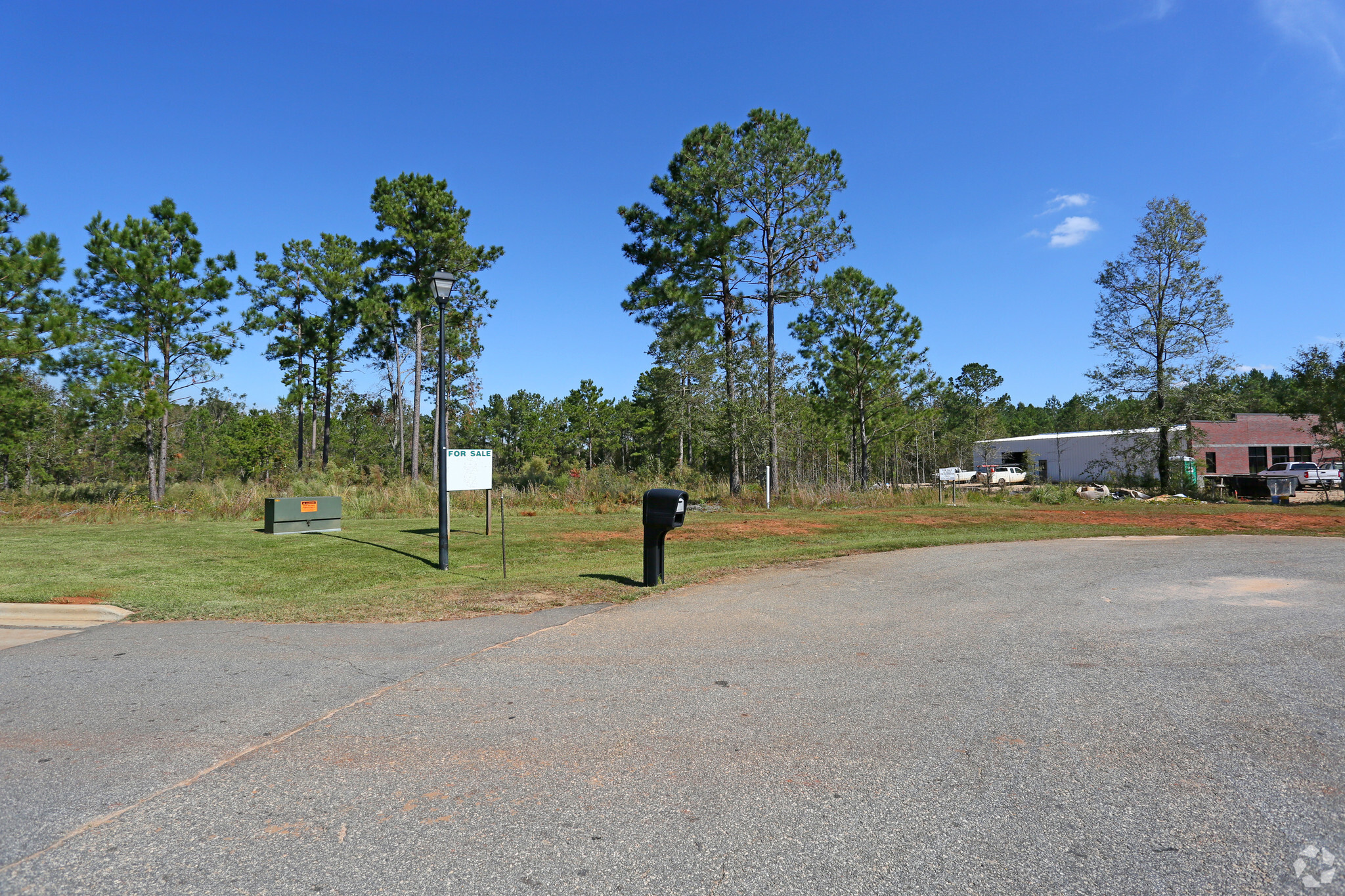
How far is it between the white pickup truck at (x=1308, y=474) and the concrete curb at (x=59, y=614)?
48076 millimetres

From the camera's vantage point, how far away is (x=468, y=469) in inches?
508

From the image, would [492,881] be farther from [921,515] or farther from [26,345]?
[26,345]

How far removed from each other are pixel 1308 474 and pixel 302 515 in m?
53.4

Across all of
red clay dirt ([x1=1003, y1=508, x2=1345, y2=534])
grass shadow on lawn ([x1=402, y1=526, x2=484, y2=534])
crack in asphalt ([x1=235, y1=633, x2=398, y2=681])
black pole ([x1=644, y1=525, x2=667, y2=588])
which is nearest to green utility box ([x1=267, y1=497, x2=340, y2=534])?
grass shadow on lawn ([x1=402, y1=526, x2=484, y2=534])

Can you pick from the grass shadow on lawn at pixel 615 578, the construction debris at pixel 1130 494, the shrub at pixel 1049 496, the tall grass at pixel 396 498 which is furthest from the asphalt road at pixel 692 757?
the construction debris at pixel 1130 494

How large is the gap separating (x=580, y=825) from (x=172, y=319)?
1267 inches

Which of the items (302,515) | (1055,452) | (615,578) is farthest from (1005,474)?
(615,578)

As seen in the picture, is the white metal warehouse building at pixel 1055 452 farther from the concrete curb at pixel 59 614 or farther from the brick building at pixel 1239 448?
the concrete curb at pixel 59 614

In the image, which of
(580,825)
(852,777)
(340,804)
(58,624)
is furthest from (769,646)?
(58,624)

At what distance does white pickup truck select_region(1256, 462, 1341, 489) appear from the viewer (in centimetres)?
4000

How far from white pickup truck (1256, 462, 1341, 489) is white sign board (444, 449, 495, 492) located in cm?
4268

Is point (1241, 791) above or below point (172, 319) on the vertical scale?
below

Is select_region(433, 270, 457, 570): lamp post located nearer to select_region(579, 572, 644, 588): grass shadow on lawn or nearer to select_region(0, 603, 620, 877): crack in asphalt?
select_region(579, 572, 644, 588): grass shadow on lawn

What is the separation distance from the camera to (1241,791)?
3.36 m
